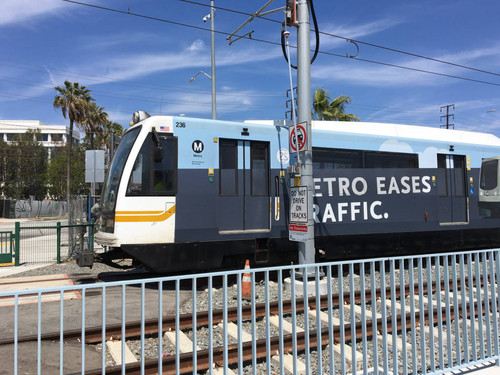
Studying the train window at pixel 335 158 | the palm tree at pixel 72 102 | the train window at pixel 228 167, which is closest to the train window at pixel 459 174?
the train window at pixel 335 158

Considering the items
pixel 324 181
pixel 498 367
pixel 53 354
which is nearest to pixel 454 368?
pixel 498 367

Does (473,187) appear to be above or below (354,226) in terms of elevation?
above

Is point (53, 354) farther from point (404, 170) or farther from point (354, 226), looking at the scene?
point (404, 170)

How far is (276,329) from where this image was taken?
222 inches

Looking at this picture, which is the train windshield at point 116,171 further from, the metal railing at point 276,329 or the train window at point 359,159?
the train window at point 359,159

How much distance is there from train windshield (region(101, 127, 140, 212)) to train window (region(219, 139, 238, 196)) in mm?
1724

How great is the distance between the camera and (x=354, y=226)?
878cm

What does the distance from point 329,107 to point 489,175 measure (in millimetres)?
14151

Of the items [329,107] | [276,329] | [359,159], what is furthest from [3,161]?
[276,329]

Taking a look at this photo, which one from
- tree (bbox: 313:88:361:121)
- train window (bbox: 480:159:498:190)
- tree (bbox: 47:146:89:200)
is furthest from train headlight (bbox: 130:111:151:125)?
tree (bbox: 47:146:89:200)

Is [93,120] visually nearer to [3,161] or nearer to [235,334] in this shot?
[3,161]

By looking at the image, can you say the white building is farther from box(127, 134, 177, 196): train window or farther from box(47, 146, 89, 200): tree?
box(127, 134, 177, 196): train window

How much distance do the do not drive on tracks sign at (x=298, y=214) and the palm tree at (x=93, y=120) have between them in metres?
30.1

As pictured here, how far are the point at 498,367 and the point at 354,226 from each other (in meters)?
4.70
